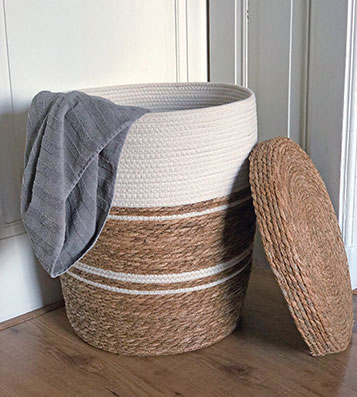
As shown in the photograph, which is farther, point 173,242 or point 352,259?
point 352,259

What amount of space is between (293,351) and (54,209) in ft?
1.93

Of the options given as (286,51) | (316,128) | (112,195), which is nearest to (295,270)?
(112,195)

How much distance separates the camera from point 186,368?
1.24m

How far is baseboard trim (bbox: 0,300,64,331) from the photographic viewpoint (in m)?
1.44

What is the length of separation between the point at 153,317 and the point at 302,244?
33cm

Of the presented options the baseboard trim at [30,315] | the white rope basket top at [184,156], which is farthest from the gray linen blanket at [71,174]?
the baseboard trim at [30,315]

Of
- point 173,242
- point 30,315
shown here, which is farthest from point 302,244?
point 30,315

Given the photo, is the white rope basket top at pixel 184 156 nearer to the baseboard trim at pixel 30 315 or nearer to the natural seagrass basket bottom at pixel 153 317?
the natural seagrass basket bottom at pixel 153 317

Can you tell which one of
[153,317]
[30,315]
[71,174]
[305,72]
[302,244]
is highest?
[305,72]

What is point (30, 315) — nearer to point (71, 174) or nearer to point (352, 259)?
point (71, 174)

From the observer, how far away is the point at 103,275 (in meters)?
1.24

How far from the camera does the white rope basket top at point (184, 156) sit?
3.74ft

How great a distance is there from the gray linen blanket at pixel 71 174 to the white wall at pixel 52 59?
273mm

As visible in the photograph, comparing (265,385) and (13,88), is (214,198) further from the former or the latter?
(13,88)
